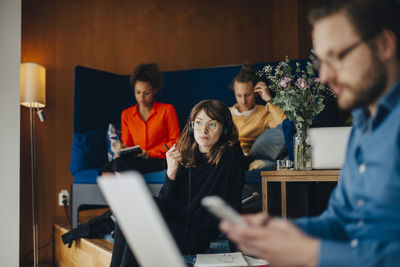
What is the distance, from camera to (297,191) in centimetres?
229

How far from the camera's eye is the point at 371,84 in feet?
2.21

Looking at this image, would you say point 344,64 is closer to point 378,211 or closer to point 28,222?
point 378,211

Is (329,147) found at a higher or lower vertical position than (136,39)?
lower

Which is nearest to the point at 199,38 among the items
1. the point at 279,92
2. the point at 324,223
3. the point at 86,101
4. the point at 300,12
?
the point at 300,12

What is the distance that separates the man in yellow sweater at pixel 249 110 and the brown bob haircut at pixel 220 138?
2.52 ft

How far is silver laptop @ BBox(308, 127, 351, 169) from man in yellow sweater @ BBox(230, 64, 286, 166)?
68 cm

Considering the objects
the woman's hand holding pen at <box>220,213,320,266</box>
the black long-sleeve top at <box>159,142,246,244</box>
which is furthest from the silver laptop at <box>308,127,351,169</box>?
the woman's hand holding pen at <box>220,213,320,266</box>

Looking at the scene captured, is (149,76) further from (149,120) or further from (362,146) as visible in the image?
(362,146)

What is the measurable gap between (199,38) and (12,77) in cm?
182

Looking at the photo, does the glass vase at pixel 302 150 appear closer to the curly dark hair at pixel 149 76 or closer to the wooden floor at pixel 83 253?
the wooden floor at pixel 83 253

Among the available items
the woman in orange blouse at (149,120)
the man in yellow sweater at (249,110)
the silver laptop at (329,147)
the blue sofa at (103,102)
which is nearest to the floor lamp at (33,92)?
the blue sofa at (103,102)

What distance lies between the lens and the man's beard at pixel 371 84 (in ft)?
2.21

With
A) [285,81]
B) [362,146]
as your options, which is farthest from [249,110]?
[362,146]

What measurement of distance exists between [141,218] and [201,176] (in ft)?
4.01
